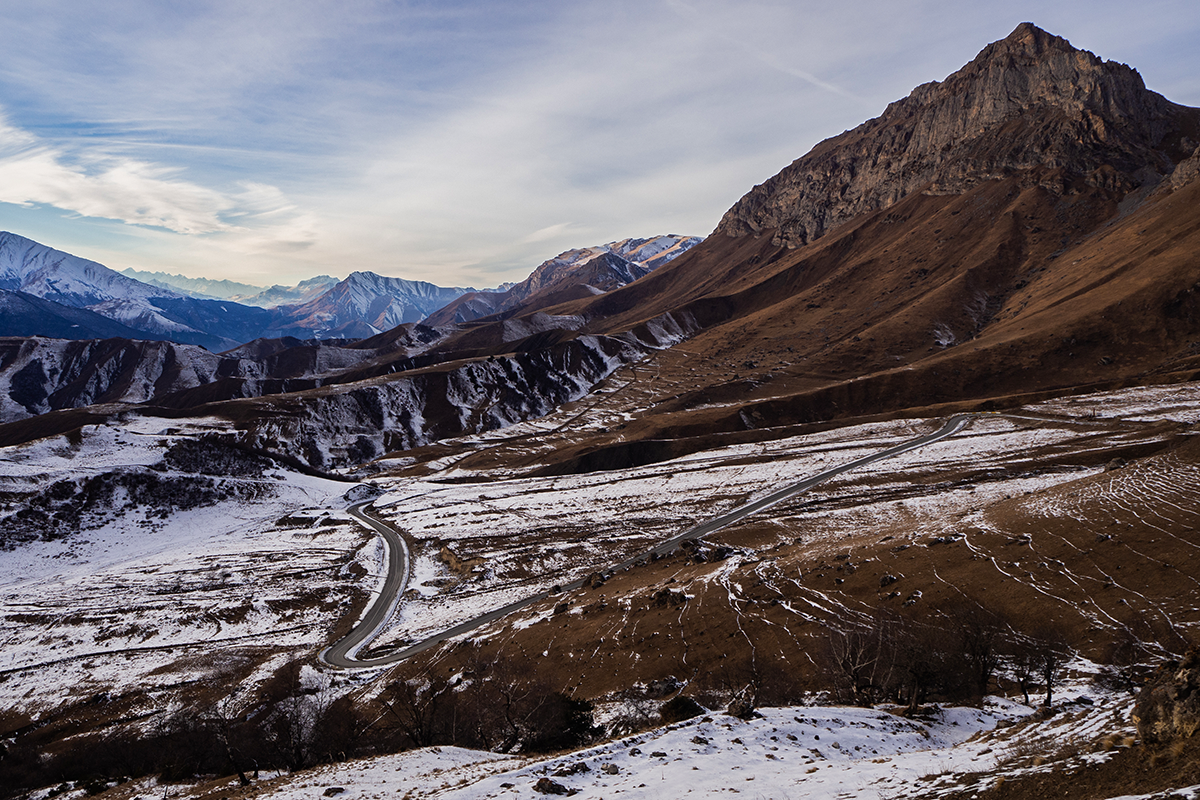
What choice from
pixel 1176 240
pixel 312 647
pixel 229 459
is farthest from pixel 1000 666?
pixel 1176 240

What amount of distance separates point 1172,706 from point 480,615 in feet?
212

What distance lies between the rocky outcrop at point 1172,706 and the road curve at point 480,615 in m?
59.7

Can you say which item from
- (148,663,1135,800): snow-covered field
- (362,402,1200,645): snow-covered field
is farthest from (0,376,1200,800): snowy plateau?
(362,402,1200,645): snow-covered field

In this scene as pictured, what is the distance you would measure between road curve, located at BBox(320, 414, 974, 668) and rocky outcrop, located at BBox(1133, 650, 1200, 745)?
59.7 m

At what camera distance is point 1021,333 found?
173 metres

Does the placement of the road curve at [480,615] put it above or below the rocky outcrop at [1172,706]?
below

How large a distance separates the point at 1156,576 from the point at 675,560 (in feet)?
148

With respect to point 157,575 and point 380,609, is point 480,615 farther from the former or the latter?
point 157,575

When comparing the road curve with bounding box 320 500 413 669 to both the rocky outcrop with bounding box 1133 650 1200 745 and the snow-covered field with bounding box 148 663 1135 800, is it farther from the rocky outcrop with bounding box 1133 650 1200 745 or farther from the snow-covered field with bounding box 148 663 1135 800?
the rocky outcrop with bounding box 1133 650 1200 745

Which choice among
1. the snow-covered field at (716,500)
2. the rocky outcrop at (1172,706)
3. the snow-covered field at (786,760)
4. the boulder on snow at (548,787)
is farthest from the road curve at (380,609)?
the rocky outcrop at (1172,706)

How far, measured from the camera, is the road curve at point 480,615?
2525 inches

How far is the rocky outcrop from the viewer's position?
1579 centimetres

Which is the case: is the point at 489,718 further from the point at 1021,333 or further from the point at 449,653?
the point at 1021,333

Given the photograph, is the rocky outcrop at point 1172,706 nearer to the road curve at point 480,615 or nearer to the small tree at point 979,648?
the small tree at point 979,648
